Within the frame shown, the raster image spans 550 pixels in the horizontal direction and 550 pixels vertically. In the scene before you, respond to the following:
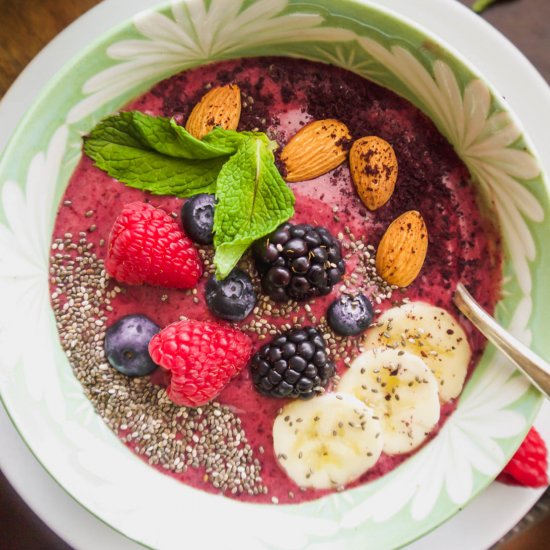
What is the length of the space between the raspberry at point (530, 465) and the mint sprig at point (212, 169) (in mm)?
719

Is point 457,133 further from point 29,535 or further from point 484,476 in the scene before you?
point 29,535

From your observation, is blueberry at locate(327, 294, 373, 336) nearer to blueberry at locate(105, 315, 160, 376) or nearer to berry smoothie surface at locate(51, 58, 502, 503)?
berry smoothie surface at locate(51, 58, 502, 503)

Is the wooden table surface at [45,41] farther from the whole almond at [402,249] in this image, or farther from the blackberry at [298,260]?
the blackberry at [298,260]

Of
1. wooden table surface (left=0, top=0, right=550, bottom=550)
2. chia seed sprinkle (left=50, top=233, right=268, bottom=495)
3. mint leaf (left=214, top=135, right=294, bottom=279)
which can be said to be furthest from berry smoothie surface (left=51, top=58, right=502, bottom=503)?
wooden table surface (left=0, top=0, right=550, bottom=550)

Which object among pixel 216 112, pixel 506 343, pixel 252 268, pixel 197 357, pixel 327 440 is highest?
pixel 216 112

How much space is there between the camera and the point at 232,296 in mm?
1408

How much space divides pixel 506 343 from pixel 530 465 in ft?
0.90

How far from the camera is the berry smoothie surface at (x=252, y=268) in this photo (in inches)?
58.2

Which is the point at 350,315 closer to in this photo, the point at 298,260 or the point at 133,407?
the point at 298,260

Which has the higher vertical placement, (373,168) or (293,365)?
(373,168)

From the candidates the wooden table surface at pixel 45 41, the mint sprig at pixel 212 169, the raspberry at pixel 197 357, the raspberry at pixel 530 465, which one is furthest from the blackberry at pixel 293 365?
the wooden table surface at pixel 45 41

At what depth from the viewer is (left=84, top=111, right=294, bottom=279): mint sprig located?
1.37 m

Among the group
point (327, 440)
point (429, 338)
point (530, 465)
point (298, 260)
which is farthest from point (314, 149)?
point (530, 465)

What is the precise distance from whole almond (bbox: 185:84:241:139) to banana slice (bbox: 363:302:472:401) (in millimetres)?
550
